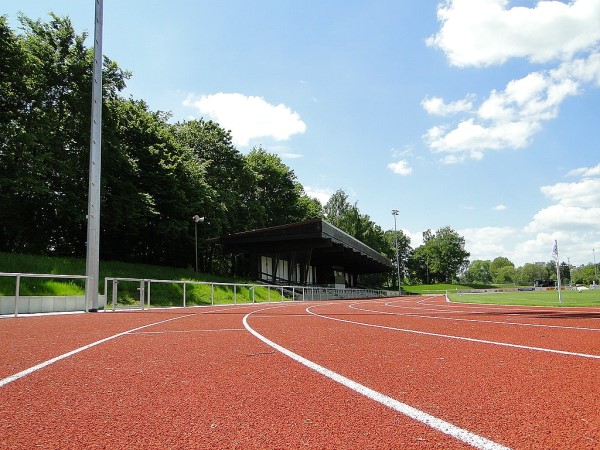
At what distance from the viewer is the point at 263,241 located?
4134 cm

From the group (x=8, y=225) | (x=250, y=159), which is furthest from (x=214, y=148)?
(x=8, y=225)

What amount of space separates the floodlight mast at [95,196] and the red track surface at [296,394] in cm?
917

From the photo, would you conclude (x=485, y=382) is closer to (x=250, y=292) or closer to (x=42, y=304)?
(x=42, y=304)

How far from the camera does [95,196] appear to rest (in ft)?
52.4

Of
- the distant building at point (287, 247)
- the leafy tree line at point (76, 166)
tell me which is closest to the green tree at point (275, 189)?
the distant building at point (287, 247)

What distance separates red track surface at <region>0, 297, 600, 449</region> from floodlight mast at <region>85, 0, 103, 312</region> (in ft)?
30.1

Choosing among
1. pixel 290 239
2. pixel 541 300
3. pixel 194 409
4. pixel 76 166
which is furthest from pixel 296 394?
pixel 290 239

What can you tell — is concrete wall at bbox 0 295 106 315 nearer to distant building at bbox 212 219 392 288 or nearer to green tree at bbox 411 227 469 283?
distant building at bbox 212 219 392 288

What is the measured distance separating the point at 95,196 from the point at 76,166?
14916 millimetres

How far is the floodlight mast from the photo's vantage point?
15578 mm

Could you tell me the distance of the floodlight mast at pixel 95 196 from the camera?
15578 mm

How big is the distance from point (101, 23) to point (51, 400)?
56.5 feet

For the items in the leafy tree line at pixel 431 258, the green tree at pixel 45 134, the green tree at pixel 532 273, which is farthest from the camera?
the green tree at pixel 532 273

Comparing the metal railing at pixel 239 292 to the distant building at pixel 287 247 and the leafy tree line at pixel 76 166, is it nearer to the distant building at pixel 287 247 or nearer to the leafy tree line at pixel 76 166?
the distant building at pixel 287 247
